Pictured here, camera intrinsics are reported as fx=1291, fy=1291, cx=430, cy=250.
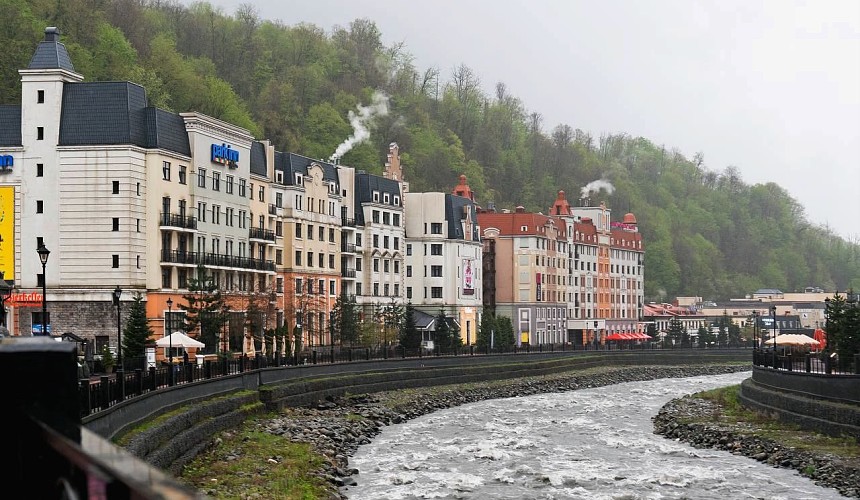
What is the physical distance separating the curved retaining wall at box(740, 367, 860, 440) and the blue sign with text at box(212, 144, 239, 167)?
40665 millimetres

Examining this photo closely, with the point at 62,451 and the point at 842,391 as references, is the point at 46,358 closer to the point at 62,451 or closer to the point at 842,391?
the point at 62,451

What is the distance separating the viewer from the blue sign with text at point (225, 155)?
298 feet

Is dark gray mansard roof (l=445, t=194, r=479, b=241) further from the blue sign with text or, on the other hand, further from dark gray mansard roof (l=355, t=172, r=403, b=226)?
the blue sign with text

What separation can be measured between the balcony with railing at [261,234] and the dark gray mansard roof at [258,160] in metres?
4.49

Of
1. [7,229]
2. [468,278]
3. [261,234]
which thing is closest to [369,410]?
[7,229]

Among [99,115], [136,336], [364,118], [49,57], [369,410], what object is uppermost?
[364,118]

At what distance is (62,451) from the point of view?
9.02 metres

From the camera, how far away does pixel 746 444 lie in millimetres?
54781

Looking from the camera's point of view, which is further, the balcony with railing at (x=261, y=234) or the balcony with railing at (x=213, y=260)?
the balcony with railing at (x=261, y=234)

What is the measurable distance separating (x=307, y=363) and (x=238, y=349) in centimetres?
1093

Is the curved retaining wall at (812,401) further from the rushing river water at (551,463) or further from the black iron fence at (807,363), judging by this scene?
the rushing river water at (551,463)

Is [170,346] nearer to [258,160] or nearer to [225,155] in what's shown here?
[225,155]

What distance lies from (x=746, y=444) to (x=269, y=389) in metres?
24.8

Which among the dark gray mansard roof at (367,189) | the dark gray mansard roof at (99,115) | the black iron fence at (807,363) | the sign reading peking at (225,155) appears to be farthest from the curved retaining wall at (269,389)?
the black iron fence at (807,363)
